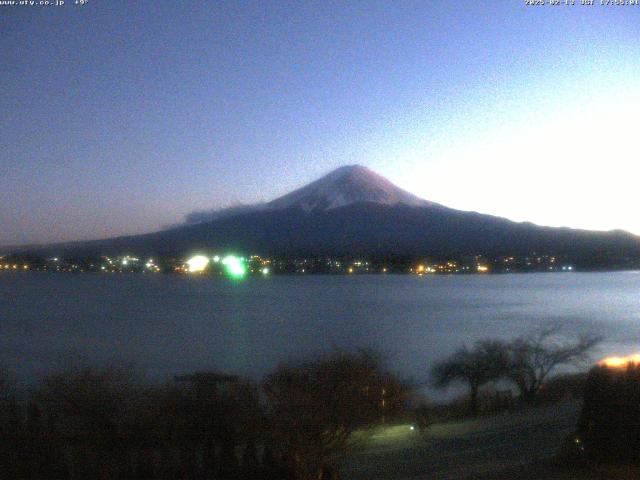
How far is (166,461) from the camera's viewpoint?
8531mm

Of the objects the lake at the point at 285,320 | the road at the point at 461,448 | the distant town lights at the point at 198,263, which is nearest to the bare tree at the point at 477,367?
the lake at the point at 285,320

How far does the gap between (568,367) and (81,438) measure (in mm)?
15263

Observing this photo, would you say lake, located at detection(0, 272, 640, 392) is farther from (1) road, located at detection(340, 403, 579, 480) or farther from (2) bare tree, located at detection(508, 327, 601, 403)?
(2) bare tree, located at detection(508, 327, 601, 403)

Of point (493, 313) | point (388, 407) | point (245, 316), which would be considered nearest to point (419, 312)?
point (493, 313)

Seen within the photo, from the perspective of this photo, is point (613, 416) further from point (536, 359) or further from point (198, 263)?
point (198, 263)

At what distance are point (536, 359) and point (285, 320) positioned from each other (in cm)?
2442

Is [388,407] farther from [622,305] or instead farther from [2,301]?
[2,301]

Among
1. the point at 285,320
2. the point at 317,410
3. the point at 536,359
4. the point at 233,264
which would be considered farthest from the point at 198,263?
the point at 317,410

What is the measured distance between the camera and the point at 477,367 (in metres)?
18.8

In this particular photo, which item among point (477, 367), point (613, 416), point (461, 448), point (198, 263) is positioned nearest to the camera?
point (613, 416)

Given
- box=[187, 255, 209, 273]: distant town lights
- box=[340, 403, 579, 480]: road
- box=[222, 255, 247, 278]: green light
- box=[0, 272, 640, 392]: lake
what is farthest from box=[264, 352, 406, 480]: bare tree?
box=[222, 255, 247, 278]: green light

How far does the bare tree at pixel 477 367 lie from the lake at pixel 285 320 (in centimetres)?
142

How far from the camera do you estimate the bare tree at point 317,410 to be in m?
7.80

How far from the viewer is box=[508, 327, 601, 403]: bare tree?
1855cm
